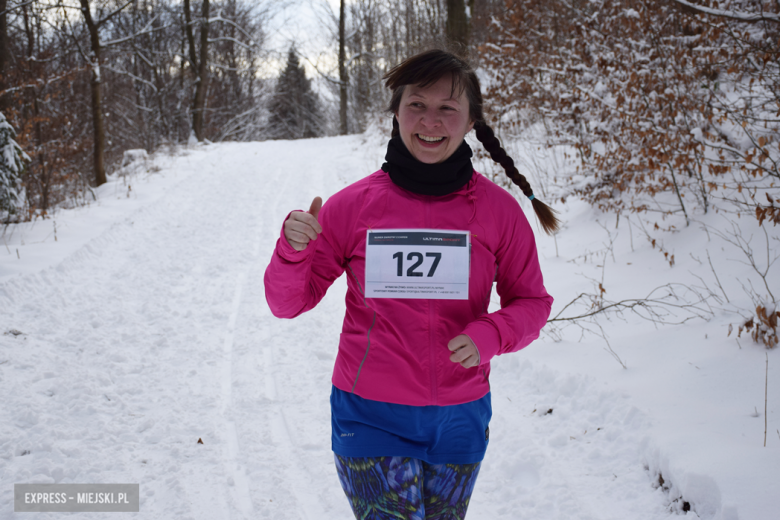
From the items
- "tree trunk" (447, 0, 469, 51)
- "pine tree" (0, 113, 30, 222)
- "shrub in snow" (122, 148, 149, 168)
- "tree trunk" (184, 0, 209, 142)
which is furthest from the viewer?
"tree trunk" (184, 0, 209, 142)

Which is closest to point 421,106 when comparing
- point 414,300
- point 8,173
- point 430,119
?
point 430,119

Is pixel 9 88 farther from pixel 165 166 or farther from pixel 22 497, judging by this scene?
pixel 22 497

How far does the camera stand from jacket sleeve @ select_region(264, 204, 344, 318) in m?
1.48

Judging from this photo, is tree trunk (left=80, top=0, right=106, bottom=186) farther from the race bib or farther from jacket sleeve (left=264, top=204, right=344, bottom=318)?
the race bib

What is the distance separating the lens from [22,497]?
2527 mm

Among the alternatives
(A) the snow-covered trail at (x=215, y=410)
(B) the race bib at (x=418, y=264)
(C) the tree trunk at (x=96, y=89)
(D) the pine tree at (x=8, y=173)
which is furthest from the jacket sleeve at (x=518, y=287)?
(C) the tree trunk at (x=96, y=89)

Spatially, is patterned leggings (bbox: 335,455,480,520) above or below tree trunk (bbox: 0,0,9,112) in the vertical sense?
below

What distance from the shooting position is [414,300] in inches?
61.3

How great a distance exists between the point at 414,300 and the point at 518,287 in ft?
1.28

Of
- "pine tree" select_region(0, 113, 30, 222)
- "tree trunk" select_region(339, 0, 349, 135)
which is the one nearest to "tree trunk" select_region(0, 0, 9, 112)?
"pine tree" select_region(0, 113, 30, 222)

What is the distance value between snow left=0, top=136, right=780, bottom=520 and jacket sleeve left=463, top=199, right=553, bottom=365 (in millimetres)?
1459

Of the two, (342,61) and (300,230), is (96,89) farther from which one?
(342,61)

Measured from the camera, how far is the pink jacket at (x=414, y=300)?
59.6 inches

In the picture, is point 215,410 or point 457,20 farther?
point 457,20
